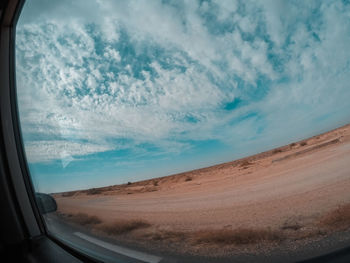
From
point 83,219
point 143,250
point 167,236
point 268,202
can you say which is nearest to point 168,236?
point 167,236

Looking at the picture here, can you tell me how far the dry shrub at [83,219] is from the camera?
244 centimetres

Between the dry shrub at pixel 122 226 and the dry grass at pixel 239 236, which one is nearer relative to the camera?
the dry grass at pixel 239 236

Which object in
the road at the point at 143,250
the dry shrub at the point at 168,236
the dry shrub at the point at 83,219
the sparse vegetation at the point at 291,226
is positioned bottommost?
the dry shrub at the point at 168,236

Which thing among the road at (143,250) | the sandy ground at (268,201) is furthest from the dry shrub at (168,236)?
the road at (143,250)

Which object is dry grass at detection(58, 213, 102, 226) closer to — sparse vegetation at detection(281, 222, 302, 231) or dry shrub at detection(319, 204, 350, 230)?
sparse vegetation at detection(281, 222, 302, 231)

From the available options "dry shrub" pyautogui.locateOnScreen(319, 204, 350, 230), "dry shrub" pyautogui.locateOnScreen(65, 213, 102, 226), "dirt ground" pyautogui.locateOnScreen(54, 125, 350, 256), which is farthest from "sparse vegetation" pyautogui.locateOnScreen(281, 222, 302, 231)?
"dry shrub" pyautogui.locateOnScreen(65, 213, 102, 226)

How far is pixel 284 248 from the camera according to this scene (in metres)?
1.05

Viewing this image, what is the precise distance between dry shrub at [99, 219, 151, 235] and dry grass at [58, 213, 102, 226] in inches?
8.4

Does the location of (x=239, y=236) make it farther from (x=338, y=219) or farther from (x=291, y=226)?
(x=338, y=219)

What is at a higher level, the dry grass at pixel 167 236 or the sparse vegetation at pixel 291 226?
the sparse vegetation at pixel 291 226

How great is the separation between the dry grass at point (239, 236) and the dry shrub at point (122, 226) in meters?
0.91

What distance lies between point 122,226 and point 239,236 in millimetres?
1576

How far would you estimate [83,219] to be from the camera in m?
2.54

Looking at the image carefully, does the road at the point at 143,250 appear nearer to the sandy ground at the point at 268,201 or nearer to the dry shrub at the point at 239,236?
the dry shrub at the point at 239,236
